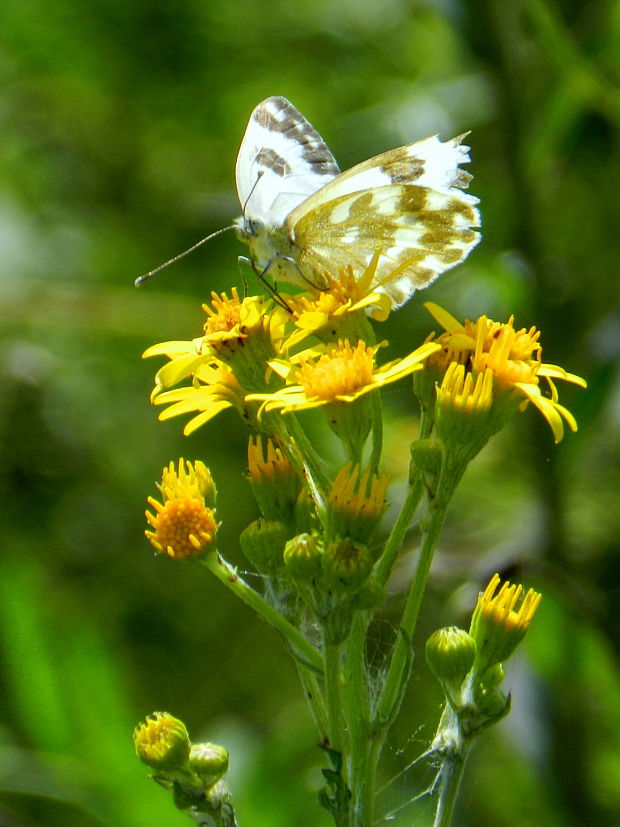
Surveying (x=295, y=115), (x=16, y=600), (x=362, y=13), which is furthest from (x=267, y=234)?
(x=362, y=13)

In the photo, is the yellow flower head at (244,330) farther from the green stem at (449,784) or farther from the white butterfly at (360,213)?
the green stem at (449,784)

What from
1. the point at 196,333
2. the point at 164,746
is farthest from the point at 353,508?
the point at 196,333

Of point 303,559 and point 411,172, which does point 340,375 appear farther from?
point 411,172

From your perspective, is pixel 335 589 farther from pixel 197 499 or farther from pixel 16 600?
pixel 16 600

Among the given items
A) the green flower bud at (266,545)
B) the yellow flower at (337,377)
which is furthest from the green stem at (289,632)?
the yellow flower at (337,377)

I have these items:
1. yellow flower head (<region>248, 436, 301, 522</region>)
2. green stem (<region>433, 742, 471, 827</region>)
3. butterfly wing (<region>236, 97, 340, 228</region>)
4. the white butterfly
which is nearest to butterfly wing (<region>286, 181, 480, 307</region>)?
the white butterfly

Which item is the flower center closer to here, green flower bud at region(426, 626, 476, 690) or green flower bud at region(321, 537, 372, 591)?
green flower bud at region(321, 537, 372, 591)
